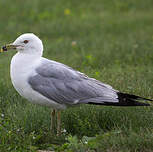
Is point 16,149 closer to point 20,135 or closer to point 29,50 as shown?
point 20,135

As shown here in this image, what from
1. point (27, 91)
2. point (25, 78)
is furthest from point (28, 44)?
point (27, 91)

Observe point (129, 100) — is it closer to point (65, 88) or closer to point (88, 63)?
point (65, 88)

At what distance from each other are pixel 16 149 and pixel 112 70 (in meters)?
3.19

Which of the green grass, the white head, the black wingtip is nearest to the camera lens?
the green grass

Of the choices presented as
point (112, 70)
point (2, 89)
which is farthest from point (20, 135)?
point (112, 70)

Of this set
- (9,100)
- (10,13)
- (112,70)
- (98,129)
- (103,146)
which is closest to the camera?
(103,146)

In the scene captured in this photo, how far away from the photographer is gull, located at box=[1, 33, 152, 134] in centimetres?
459

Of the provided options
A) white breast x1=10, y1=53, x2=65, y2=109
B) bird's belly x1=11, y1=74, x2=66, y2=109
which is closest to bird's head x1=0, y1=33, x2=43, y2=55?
white breast x1=10, y1=53, x2=65, y2=109

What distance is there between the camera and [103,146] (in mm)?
4062

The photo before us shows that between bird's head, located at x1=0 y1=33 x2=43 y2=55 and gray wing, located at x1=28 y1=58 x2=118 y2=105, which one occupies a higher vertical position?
bird's head, located at x1=0 y1=33 x2=43 y2=55

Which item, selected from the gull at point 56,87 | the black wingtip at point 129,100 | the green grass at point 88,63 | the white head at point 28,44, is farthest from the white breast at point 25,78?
the black wingtip at point 129,100

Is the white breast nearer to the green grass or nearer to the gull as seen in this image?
the gull

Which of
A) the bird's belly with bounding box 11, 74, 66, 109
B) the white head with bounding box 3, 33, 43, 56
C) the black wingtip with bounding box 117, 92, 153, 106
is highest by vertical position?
the white head with bounding box 3, 33, 43, 56

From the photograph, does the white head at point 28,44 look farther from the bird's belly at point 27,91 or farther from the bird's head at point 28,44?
the bird's belly at point 27,91
